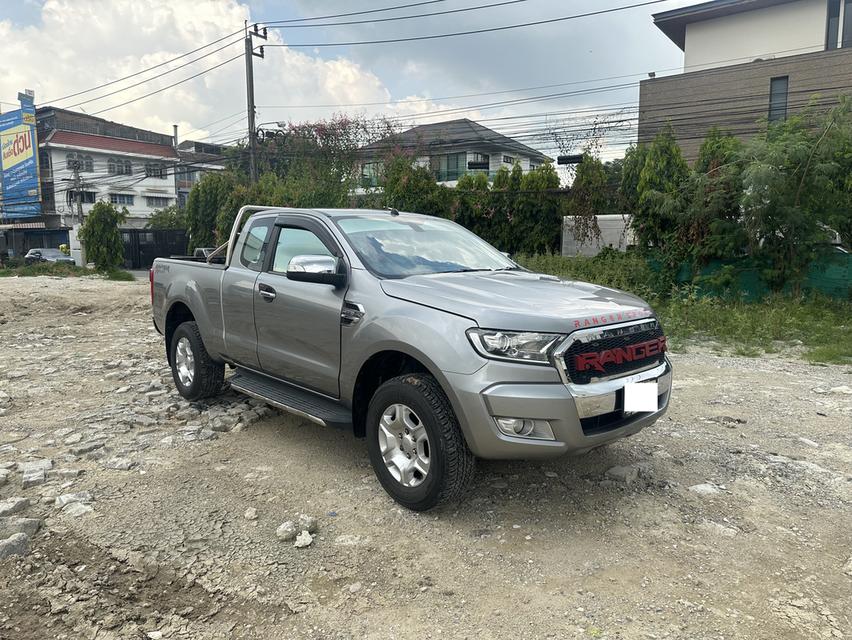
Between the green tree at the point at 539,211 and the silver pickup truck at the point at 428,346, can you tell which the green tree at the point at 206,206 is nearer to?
the green tree at the point at 539,211

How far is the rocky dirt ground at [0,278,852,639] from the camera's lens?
8.89ft

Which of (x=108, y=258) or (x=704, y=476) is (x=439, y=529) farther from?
(x=108, y=258)

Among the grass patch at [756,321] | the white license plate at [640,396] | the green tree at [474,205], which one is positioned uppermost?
the green tree at [474,205]

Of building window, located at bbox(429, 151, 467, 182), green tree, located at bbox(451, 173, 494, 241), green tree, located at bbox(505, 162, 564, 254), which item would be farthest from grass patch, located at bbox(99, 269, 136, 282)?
building window, located at bbox(429, 151, 467, 182)

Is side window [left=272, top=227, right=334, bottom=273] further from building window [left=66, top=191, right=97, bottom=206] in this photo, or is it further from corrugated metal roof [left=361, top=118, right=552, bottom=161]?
building window [left=66, top=191, right=97, bottom=206]

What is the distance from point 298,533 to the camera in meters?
3.44

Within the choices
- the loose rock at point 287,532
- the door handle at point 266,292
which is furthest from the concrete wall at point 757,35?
the loose rock at point 287,532

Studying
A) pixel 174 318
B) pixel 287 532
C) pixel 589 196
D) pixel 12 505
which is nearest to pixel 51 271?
pixel 589 196

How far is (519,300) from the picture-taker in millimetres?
3521

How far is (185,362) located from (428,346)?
3.38 metres

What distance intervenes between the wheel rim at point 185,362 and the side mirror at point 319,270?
2215 mm

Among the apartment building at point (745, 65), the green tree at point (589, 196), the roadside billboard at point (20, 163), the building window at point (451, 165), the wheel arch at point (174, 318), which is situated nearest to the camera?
the wheel arch at point (174, 318)

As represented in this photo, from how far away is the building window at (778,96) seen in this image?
2630cm

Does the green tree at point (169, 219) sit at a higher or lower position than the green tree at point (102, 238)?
higher
